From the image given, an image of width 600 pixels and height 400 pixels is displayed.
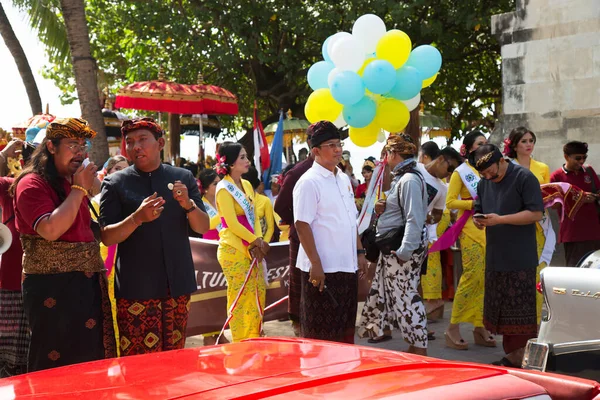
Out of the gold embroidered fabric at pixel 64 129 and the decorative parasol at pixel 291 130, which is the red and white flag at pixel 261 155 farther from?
the gold embroidered fabric at pixel 64 129

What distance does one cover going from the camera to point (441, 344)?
7.47 meters

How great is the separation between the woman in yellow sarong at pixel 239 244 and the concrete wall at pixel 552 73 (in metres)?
4.36

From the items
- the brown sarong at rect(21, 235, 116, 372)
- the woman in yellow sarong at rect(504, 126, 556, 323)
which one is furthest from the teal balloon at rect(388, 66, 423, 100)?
the brown sarong at rect(21, 235, 116, 372)

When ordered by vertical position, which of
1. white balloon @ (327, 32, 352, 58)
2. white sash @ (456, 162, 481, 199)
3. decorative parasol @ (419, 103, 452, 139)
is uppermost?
decorative parasol @ (419, 103, 452, 139)

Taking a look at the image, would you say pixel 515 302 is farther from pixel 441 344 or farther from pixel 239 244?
pixel 239 244

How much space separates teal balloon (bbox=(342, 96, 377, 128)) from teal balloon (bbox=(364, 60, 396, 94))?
173mm

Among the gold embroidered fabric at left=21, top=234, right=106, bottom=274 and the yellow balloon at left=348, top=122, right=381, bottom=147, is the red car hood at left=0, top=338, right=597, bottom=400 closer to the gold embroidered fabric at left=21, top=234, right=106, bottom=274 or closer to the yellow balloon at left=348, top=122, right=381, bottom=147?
the gold embroidered fabric at left=21, top=234, right=106, bottom=274

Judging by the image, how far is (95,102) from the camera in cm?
1098

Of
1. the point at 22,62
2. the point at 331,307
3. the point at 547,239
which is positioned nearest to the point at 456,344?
the point at 547,239

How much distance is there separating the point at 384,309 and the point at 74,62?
20.6ft

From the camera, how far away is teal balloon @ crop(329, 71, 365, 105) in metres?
6.95

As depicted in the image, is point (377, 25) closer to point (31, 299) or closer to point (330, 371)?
point (31, 299)

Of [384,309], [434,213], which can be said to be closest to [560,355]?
[384,309]

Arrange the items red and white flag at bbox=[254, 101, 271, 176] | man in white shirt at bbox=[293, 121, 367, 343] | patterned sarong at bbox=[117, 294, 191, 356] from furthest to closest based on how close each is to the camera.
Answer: red and white flag at bbox=[254, 101, 271, 176] < man in white shirt at bbox=[293, 121, 367, 343] < patterned sarong at bbox=[117, 294, 191, 356]
